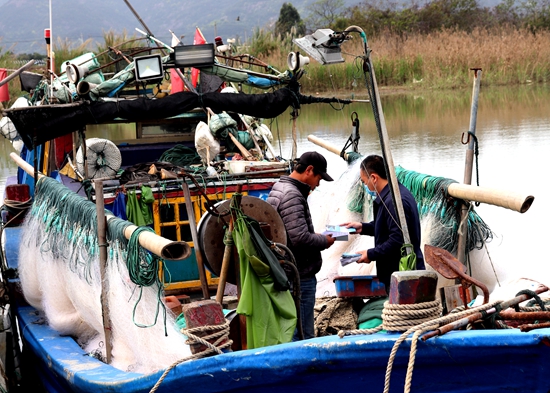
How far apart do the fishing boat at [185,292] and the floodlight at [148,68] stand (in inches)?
2.2

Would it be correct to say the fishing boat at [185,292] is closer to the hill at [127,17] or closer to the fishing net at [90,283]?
Answer: the fishing net at [90,283]

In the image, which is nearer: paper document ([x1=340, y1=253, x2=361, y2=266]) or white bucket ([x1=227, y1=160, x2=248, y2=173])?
paper document ([x1=340, y1=253, x2=361, y2=266])

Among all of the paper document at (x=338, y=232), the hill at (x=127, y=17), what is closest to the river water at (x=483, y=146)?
the paper document at (x=338, y=232)

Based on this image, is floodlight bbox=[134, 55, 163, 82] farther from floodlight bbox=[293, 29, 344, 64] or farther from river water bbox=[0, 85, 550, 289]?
floodlight bbox=[293, 29, 344, 64]

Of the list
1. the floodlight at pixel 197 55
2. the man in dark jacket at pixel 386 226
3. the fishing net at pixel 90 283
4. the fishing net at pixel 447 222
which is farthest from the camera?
the floodlight at pixel 197 55

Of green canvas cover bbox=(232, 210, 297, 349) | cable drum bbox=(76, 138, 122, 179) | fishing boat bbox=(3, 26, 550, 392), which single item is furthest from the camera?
cable drum bbox=(76, 138, 122, 179)

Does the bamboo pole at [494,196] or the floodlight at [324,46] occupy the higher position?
the floodlight at [324,46]

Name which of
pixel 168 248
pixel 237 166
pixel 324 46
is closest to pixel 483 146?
pixel 237 166

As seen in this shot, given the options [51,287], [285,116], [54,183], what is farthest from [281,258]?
[285,116]

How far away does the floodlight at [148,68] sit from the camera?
22.9 feet

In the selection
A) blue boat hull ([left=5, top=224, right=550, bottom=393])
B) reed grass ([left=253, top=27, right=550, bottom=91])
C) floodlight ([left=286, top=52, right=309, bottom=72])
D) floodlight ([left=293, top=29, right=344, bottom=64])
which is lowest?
blue boat hull ([left=5, top=224, right=550, bottom=393])

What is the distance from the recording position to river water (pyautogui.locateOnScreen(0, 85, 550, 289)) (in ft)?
28.3

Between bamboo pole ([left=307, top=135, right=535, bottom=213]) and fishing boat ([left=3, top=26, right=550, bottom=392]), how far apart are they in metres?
0.01

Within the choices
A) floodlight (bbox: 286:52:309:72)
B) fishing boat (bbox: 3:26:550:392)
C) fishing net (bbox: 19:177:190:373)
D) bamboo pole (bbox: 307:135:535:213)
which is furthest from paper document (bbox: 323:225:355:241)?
floodlight (bbox: 286:52:309:72)
